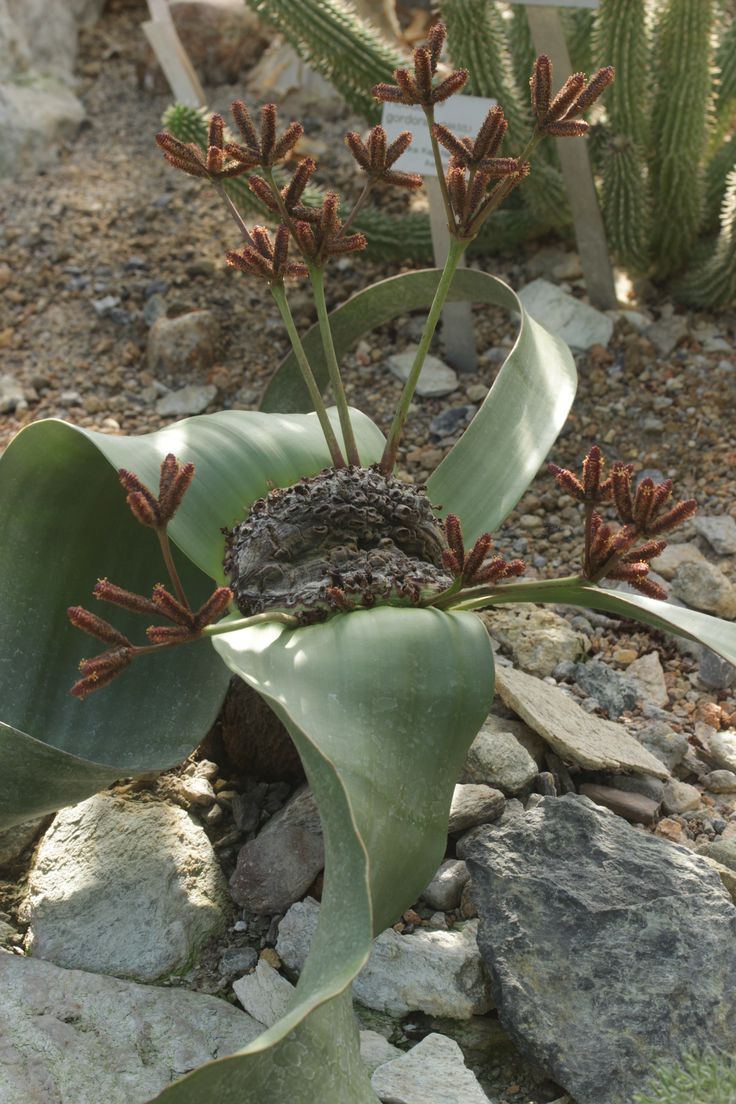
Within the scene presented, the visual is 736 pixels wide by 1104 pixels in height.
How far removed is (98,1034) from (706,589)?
3.41ft

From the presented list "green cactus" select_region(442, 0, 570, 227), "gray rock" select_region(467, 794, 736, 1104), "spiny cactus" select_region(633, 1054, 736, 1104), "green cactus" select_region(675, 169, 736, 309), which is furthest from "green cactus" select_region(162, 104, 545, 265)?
"spiny cactus" select_region(633, 1054, 736, 1104)

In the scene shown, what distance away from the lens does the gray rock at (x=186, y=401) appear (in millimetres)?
2154

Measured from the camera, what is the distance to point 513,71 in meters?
2.41

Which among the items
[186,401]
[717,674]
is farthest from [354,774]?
[186,401]

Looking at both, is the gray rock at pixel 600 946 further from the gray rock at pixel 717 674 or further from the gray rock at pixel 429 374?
the gray rock at pixel 429 374

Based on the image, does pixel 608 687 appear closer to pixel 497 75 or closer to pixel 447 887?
pixel 447 887

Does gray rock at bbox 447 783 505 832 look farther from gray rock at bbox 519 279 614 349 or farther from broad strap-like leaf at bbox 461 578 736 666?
gray rock at bbox 519 279 614 349

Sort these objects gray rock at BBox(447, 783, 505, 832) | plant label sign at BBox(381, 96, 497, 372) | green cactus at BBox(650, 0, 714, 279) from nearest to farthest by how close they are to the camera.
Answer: gray rock at BBox(447, 783, 505, 832) → plant label sign at BBox(381, 96, 497, 372) → green cactus at BBox(650, 0, 714, 279)

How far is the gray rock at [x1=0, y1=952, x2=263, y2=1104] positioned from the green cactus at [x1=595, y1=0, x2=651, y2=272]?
1.65 m

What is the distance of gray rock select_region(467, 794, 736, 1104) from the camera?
1012 millimetres

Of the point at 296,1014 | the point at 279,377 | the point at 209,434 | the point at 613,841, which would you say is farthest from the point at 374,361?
the point at 296,1014

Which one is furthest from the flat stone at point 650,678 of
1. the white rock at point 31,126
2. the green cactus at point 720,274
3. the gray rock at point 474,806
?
the white rock at point 31,126

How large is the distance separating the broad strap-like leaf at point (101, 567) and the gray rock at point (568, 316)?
1.05 metres

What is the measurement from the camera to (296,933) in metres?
1.17
